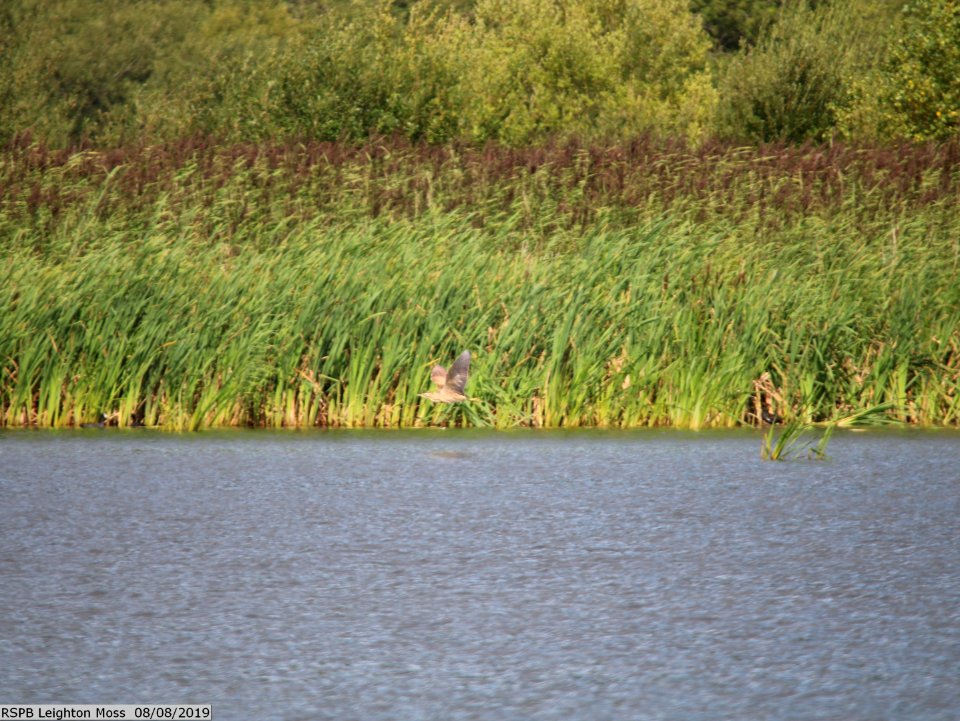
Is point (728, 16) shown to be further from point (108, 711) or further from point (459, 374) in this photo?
point (108, 711)

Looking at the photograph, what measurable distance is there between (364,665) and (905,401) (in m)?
6.46

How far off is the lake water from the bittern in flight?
36.1 inches

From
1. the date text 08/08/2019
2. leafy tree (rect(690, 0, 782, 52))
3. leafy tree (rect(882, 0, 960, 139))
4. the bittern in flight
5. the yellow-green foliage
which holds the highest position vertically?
leafy tree (rect(690, 0, 782, 52))

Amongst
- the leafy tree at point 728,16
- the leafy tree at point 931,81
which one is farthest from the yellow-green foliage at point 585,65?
the leafy tree at point 728,16

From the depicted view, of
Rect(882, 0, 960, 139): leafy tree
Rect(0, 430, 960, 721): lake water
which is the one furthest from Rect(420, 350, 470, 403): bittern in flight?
Rect(882, 0, 960, 139): leafy tree

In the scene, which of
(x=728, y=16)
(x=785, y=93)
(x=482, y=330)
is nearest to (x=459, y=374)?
(x=482, y=330)

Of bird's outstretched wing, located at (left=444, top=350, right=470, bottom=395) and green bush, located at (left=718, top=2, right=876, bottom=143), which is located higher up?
green bush, located at (left=718, top=2, right=876, bottom=143)

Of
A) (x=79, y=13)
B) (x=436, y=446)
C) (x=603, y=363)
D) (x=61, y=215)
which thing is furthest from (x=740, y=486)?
(x=79, y=13)

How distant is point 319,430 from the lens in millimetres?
8883

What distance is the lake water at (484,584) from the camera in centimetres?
354

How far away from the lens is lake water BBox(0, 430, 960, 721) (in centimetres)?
354

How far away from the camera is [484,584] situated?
4629mm

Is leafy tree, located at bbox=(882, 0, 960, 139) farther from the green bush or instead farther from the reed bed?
the reed bed

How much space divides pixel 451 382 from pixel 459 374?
122 millimetres
